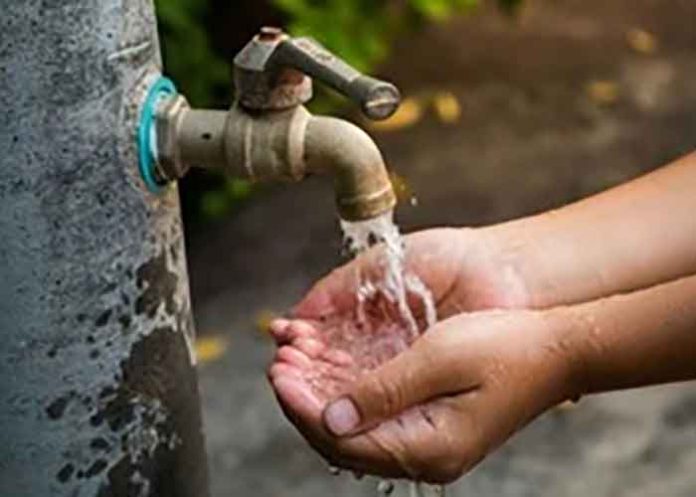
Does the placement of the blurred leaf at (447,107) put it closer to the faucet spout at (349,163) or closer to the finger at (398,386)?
the finger at (398,386)

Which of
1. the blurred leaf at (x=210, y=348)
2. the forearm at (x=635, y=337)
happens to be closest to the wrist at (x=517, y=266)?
the forearm at (x=635, y=337)

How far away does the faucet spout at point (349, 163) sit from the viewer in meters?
1.73

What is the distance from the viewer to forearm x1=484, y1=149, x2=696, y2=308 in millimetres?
2170

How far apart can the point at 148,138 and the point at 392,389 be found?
0.37 meters

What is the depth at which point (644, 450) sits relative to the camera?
3.79 metres

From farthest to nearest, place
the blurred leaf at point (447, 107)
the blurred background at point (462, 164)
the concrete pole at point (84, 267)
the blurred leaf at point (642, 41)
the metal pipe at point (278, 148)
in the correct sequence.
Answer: the blurred leaf at point (642, 41) → the blurred leaf at point (447, 107) → the blurred background at point (462, 164) → the metal pipe at point (278, 148) → the concrete pole at point (84, 267)

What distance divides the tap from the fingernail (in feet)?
0.74

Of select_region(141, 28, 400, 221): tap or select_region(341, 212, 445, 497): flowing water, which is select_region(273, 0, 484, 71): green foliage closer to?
select_region(341, 212, 445, 497): flowing water

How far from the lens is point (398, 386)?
1.89m

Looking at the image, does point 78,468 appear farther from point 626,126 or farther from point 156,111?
point 626,126

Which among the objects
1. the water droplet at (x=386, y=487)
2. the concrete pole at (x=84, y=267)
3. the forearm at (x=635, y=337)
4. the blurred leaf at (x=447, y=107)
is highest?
the concrete pole at (x=84, y=267)

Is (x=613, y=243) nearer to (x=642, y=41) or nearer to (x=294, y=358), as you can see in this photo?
(x=294, y=358)

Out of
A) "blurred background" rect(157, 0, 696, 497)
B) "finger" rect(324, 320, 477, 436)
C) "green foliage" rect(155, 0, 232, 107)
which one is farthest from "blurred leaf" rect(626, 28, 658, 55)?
"finger" rect(324, 320, 477, 436)

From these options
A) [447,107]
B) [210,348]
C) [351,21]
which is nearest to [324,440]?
[210,348]
